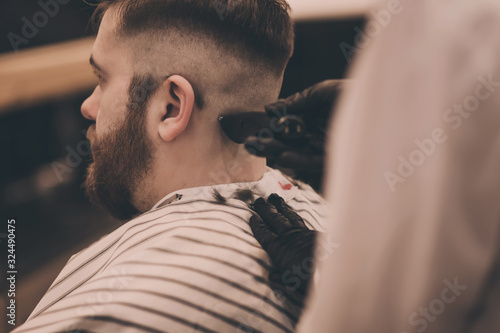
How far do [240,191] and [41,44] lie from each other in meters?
2.14

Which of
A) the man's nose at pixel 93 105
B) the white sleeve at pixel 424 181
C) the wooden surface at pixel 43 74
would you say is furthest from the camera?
the wooden surface at pixel 43 74

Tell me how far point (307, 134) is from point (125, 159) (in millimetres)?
710

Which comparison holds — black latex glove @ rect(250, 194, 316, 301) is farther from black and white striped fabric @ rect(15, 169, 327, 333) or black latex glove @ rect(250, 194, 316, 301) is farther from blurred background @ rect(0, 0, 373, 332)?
blurred background @ rect(0, 0, 373, 332)

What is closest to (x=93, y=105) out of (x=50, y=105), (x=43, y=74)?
(x=43, y=74)

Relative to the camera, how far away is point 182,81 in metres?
1.16

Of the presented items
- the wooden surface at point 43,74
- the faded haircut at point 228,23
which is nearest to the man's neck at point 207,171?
the faded haircut at point 228,23

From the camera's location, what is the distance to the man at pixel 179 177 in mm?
918

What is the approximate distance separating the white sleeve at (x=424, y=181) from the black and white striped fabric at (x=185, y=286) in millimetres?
486

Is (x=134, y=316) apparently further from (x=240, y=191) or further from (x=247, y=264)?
(x=240, y=191)

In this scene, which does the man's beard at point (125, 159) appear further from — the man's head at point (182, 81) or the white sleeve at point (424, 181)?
the white sleeve at point (424, 181)

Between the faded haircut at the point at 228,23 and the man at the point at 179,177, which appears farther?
the faded haircut at the point at 228,23

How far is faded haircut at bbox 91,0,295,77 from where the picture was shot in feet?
3.93

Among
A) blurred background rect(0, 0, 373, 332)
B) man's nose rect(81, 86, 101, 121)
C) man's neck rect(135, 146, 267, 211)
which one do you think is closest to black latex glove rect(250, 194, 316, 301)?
man's neck rect(135, 146, 267, 211)

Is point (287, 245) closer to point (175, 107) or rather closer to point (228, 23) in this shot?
point (175, 107)
